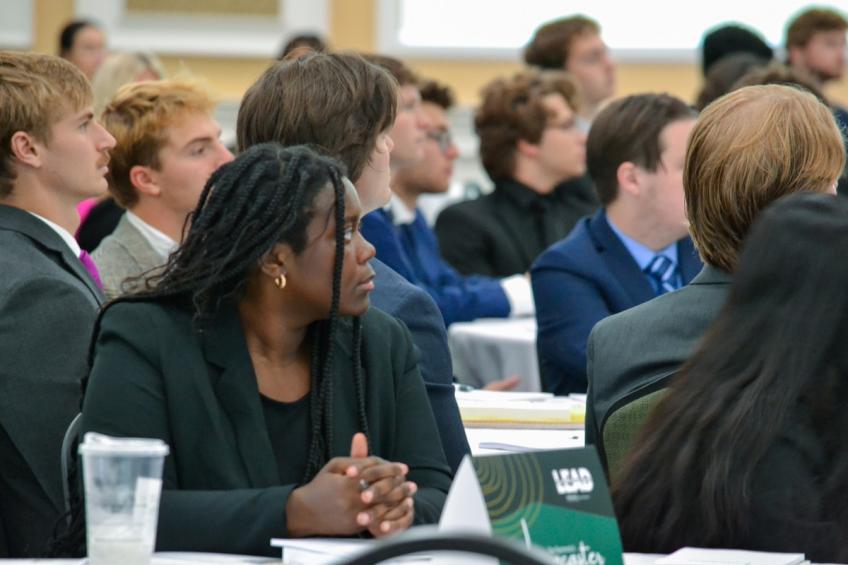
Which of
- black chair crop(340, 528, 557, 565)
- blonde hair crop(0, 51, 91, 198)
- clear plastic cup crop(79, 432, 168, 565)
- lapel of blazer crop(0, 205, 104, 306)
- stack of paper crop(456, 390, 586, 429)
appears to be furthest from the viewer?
stack of paper crop(456, 390, 586, 429)

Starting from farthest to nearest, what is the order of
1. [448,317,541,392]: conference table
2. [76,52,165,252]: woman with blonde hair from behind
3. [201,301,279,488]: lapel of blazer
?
[76,52,165,252]: woman with blonde hair from behind → [448,317,541,392]: conference table → [201,301,279,488]: lapel of blazer

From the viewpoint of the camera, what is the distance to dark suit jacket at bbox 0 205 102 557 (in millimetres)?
2609

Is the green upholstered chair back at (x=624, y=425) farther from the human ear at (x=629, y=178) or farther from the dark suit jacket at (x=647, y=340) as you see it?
the human ear at (x=629, y=178)

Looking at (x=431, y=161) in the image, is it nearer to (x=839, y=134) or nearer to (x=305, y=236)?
(x=839, y=134)

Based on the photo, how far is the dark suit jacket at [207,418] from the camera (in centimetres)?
208

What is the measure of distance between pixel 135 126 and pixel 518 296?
5.87 ft

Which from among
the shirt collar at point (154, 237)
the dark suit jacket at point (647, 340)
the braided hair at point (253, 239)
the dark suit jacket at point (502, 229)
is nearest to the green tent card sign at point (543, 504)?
the braided hair at point (253, 239)

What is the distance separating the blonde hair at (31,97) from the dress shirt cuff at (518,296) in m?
2.45

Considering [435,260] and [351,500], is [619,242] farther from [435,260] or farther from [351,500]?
[351,500]

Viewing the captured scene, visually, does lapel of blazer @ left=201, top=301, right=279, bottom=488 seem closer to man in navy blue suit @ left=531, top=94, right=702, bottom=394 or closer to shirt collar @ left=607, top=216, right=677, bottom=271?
man in navy blue suit @ left=531, top=94, right=702, bottom=394

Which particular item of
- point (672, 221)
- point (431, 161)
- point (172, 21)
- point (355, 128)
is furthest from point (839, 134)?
point (172, 21)

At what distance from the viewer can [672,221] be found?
158 inches

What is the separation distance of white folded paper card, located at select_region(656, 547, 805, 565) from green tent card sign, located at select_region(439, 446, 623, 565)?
0.07m

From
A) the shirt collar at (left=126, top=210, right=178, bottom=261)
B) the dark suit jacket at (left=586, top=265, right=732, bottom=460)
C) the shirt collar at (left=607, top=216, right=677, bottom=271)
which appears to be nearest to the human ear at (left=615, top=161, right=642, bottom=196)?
the shirt collar at (left=607, top=216, right=677, bottom=271)
